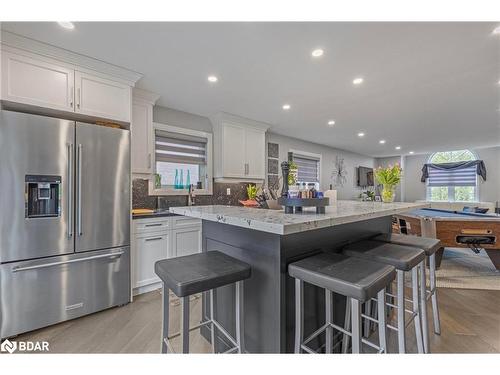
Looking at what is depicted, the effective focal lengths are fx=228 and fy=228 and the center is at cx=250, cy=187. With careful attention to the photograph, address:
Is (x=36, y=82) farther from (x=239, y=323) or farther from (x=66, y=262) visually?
(x=239, y=323)

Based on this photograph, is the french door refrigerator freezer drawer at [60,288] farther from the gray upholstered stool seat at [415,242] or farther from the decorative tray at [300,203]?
the gray upholstered stool seat at [415,242]

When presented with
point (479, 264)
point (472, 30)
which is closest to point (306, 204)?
point (472, 30)

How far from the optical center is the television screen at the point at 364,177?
7.74 metres

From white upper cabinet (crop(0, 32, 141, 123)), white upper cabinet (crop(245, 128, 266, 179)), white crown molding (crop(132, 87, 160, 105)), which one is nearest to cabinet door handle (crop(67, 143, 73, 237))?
white upper cabinet (crop(0, 32, 141, 123))

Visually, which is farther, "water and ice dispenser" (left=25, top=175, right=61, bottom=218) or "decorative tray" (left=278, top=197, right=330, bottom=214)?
"water and ice dispenser" (left=25, top=175, right=61, bottom=218)

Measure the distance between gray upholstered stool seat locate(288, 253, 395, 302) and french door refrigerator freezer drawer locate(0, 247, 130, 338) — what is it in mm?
1921

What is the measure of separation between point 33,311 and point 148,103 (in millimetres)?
2429

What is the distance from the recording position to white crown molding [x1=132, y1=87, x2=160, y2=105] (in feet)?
9.32

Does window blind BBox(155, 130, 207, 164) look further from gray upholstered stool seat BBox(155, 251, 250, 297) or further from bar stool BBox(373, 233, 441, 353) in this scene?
bar stool BBox(373, 233, 441, 353)

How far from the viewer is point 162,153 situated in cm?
341

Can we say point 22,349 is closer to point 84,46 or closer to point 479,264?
point 84,46

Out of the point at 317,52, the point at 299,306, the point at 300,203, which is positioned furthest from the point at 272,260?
the point at 317,52

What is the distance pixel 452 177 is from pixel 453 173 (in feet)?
0.44

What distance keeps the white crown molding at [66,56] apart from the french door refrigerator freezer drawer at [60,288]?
1753 mm
